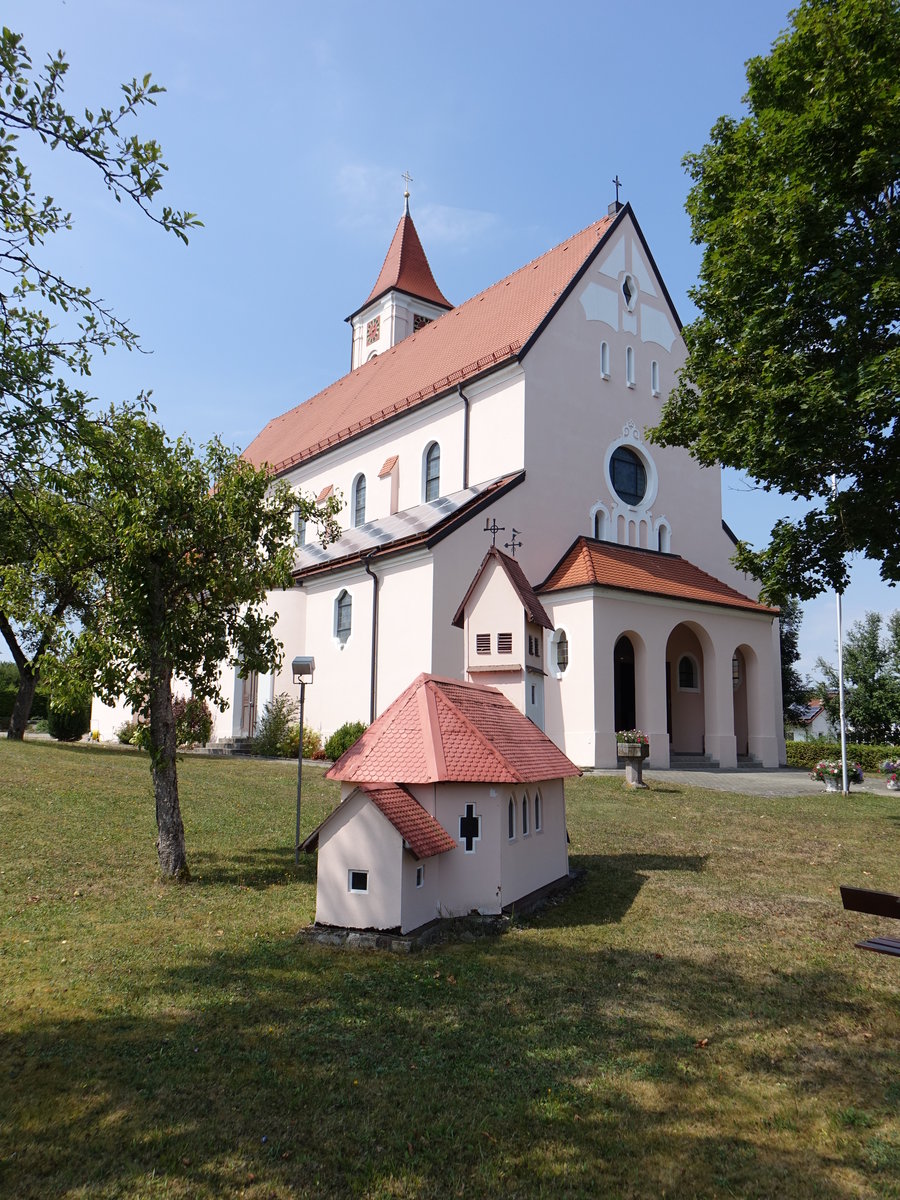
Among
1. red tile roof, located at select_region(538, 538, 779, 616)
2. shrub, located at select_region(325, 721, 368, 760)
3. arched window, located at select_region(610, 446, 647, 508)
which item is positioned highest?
arched window, located at select_region(610, 446, 647, 508)

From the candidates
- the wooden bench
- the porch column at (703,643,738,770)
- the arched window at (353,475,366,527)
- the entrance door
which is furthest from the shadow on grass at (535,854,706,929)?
the arched window at (353,475,366,527)

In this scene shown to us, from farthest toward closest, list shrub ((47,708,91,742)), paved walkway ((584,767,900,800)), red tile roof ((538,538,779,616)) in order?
shrub ((47,708,91,742)) < red tile roof ((538,538,779,616)) < paved walkway ((584,767,900,800))

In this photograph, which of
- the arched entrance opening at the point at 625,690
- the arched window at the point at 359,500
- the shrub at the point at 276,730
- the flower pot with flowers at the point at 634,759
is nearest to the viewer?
the flower pot with flowers at the point at 634,759

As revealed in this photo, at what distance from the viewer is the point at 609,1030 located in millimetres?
5633

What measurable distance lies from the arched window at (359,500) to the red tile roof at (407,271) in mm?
15889

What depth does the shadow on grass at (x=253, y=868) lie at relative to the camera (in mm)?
9781

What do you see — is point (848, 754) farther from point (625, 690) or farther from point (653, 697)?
point (653, 697)

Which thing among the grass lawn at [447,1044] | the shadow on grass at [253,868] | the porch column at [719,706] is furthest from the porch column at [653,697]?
the shadow on grass at [253,868]

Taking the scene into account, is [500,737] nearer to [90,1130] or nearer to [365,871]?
[365,871]

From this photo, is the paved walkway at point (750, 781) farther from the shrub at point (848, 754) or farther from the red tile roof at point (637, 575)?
the shrub at point (848, 754)

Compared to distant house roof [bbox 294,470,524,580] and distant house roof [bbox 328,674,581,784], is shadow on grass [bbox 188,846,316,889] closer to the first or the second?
distant house roof [bbox 328,674,581,784]

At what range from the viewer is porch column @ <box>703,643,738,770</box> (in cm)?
2500

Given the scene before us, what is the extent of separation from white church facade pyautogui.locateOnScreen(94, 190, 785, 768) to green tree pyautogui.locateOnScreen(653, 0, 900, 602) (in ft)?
26.7

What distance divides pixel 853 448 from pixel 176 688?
26179 mm
